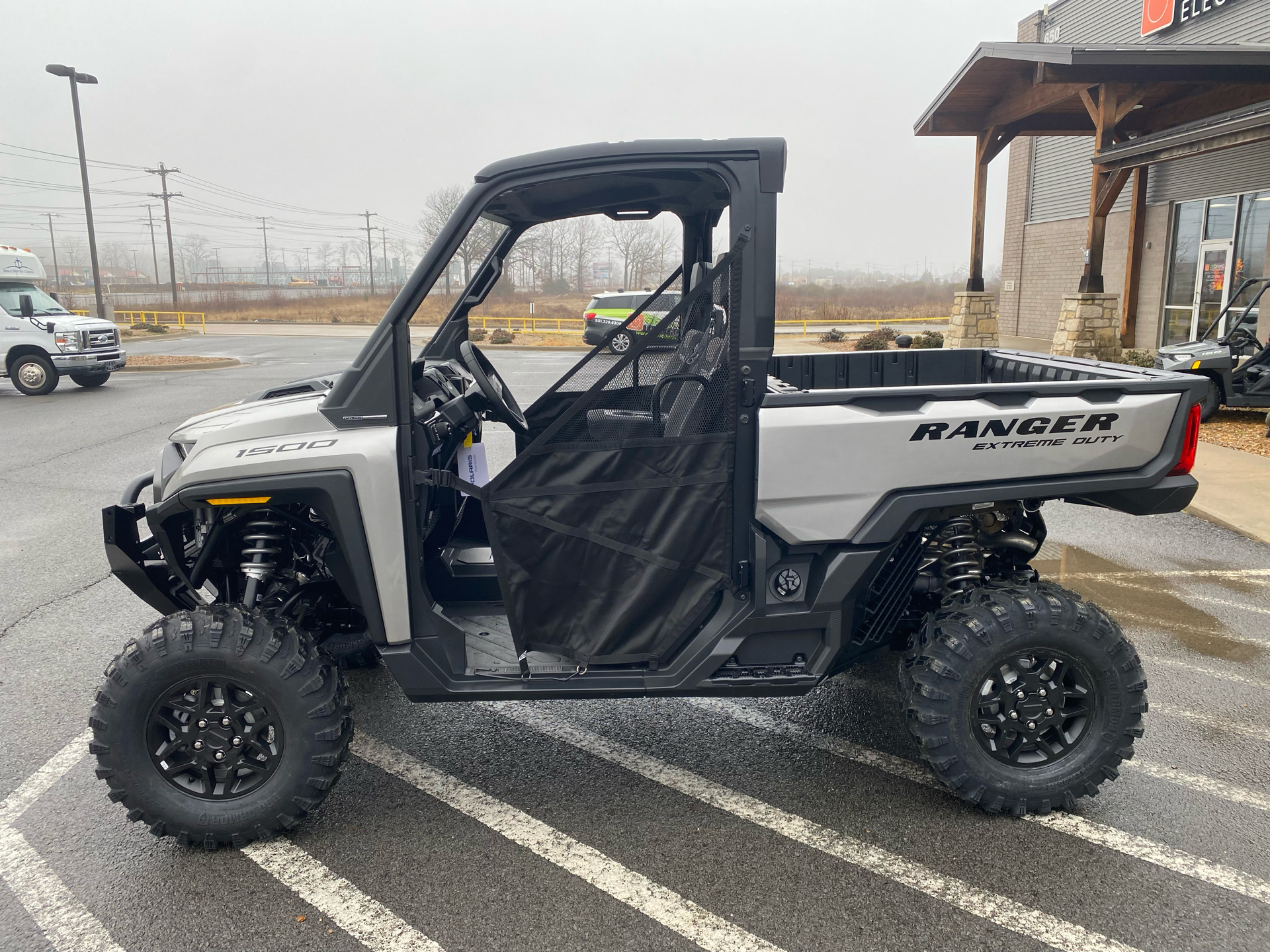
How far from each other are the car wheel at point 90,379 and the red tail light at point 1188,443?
19.1 meters

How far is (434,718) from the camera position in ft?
13.4

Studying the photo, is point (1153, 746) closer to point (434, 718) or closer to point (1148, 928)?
point (1148, 928)

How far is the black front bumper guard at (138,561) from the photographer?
3.28 m

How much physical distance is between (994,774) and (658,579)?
139 centimetres

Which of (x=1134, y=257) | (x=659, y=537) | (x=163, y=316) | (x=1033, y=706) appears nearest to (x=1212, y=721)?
(x=1033, y=706)

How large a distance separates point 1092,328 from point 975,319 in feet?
12.2

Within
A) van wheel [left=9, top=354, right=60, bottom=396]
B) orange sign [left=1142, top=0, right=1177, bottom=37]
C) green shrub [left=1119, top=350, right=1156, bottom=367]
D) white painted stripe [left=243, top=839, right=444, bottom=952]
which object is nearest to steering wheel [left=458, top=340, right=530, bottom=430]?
white painted stripe [left=243, top=839, right=444, bottom=952]

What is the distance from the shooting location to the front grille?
56.0ft

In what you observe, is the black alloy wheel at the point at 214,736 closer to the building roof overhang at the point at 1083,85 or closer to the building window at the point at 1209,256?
the building roof overhang at the point at 1083,85

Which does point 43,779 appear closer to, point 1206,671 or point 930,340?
point 1206,671

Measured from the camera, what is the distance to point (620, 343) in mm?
3059

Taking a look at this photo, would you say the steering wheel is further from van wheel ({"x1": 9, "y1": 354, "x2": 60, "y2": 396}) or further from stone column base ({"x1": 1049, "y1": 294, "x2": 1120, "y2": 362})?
van wheel ({"x1": 9, "y1": 354, "x2": 60, "y2": 396})

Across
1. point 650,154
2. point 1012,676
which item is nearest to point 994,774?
point 1012,676

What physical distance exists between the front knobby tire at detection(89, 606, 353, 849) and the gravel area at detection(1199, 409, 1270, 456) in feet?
32.7
